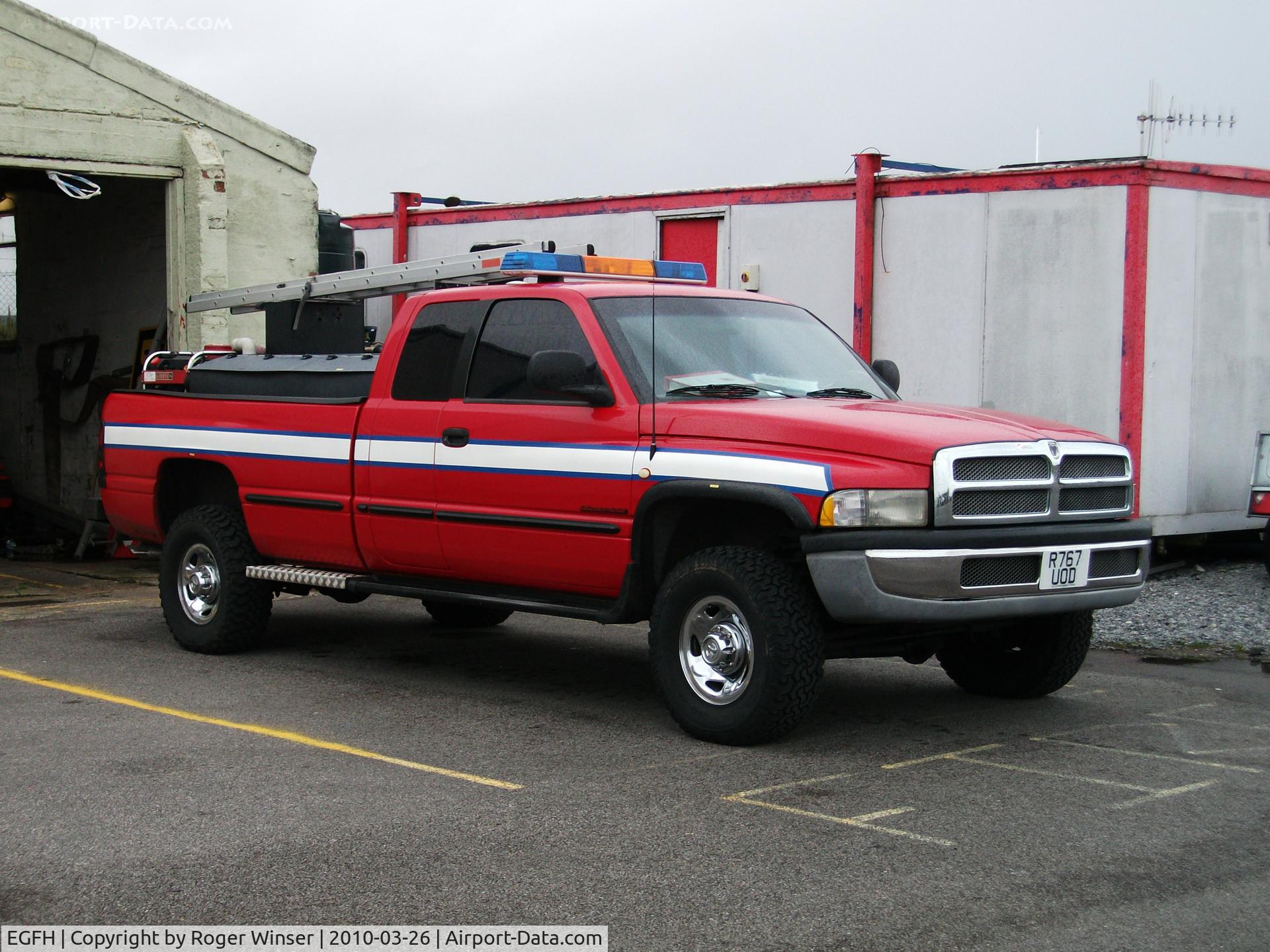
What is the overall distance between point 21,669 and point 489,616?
117 inches

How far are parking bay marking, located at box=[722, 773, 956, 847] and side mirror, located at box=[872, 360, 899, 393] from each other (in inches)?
106

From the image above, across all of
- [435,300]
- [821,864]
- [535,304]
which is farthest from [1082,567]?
[435,300]

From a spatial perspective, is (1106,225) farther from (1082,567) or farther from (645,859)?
(645,859)

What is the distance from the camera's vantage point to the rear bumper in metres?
5.82

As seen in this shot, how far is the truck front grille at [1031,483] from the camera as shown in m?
5.91

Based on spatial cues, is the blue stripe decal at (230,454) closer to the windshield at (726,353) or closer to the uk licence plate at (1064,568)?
the windshield at (726,353)

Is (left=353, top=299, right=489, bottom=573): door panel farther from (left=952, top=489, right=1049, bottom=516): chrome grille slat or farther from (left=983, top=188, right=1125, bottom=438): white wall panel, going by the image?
(left=983, top=188, right=1125, bottom=438): white wall panel

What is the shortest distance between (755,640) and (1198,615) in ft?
18.7

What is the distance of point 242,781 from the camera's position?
5.67 meters

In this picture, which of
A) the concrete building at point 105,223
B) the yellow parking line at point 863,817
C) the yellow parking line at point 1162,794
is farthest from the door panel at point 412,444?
the concrete building at point 105,223

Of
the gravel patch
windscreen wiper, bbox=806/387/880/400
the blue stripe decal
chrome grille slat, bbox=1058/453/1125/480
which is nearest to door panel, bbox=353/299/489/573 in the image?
the blue stripe decal

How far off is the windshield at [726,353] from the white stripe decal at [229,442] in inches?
73.3

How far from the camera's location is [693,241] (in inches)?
624

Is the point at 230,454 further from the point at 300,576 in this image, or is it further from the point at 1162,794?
the point at 1162,794
